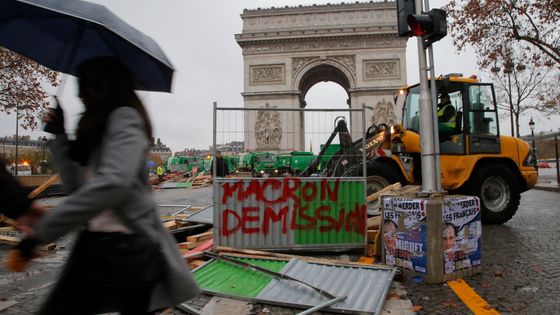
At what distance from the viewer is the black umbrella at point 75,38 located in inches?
66.4

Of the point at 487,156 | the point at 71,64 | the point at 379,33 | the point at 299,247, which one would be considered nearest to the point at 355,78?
the point at 379,33

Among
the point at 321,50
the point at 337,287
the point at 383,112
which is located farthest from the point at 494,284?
the point at 321,50

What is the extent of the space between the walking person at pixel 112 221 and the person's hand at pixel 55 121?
15cm

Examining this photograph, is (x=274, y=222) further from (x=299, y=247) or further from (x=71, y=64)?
(x=71, y=64)

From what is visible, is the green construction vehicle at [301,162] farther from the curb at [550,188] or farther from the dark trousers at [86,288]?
the curb at [550,188]

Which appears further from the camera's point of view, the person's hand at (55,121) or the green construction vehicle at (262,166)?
the green construction vehicle at (262,166)

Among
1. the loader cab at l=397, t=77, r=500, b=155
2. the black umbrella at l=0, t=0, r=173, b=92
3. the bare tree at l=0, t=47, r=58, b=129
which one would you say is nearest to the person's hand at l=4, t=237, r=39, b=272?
the black umbrella at l=0, t=0, r=173, b=92

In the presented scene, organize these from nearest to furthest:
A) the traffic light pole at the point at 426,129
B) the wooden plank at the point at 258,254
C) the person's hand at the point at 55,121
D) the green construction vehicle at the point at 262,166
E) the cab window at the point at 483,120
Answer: the person's hand at the point at 55,121
the traffic light pole at the point at 426,129
the wooden plank at the point at 258,254
the green construction vehicle at the point at 262,166
the cab window at the point at 483,120

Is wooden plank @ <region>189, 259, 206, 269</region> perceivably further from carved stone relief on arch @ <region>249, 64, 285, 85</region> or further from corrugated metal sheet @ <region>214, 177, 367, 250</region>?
carved stone relief on arch @ <region>249, 64, 285, 85</region>

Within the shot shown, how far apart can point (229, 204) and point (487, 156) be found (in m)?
5.45

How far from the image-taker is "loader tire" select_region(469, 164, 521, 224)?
780cm

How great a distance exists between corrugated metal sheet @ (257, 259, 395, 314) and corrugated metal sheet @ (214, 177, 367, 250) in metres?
0.78

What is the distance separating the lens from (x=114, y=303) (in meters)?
1.54

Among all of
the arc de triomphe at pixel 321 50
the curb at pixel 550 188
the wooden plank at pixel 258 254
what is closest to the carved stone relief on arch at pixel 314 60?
the arc de triomphe at pixel 321 50
